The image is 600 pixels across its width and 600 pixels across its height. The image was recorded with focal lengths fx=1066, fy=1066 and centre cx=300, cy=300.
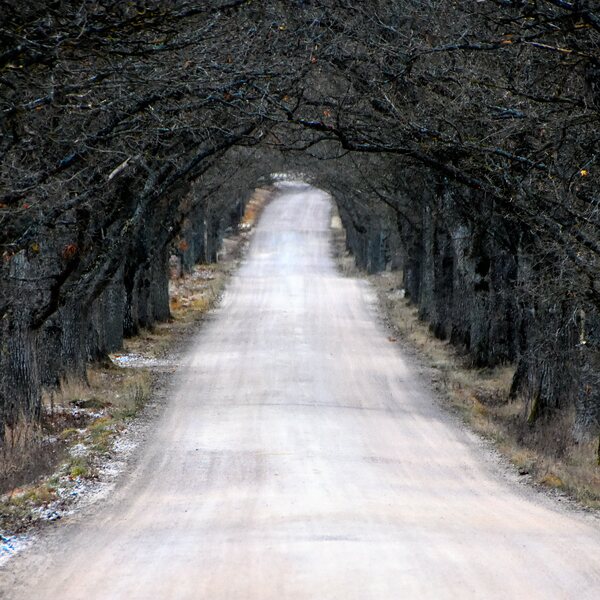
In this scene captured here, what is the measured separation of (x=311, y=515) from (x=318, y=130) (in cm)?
680

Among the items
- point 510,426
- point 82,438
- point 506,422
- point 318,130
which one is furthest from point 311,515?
point 506,422

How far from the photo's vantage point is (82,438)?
1479cm

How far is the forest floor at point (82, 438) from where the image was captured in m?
10.6

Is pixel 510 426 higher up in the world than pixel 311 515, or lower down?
lower down

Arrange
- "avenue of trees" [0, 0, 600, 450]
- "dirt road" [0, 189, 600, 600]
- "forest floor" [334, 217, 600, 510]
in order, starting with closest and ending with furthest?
"dirt road" [0, 189, 600, 600] < "avenue of trees" [0, 0, 600, 450] < "forest floor" [334, 217, 600, 510]

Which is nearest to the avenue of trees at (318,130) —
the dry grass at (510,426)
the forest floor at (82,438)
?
the dry grass at (510,426)

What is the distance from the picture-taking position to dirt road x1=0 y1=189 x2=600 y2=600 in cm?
805

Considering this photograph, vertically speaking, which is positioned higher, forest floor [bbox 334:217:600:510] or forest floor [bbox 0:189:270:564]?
forest floor [bbox 0:189:270:564]

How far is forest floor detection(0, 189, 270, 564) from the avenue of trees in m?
0.64

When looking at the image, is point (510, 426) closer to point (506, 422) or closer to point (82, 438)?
point (506, 422)

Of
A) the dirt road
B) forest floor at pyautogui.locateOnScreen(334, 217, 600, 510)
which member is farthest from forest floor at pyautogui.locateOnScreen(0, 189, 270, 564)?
forest floor at pyautogui.locateOnScreen(334, 217, 600, 510)

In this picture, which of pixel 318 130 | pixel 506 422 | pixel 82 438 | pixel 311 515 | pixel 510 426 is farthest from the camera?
pixel 506 422

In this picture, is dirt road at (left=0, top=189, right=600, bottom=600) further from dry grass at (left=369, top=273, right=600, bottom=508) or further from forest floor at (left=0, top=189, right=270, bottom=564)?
dry grass at (left=369, top=273, right=600, bottom=508)

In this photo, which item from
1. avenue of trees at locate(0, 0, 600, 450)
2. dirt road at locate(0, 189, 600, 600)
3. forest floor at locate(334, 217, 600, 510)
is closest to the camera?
dirt road at locate(0, 189, 600, 600)
